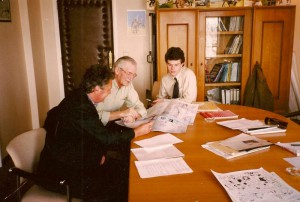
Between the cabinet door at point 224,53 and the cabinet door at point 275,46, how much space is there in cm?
12

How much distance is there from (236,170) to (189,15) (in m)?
2.60

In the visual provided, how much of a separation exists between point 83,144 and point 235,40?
273 centimetres

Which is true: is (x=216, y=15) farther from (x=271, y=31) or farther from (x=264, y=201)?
(x=264, y=201)

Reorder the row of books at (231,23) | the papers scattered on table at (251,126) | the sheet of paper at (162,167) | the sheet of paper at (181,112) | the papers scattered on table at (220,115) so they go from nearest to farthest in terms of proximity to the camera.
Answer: the sheet of paper at (162,167)
the papers scattered on table at (251,126)
the sheet of paper at (181,112)
the papers scattered on table at (220,115)
the row of books at (231,23)

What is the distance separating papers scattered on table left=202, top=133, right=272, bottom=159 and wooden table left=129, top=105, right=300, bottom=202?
3cm

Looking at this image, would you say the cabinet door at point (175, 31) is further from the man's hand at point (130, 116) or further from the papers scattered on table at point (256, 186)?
the papers scattered on table at point (256, 186)

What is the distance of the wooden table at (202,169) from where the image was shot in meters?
1.14

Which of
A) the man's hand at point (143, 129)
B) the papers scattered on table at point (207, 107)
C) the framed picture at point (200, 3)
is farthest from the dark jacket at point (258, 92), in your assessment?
the man's hand at point (143, 129)

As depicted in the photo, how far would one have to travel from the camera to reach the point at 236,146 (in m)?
1.58

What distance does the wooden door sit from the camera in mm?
4094

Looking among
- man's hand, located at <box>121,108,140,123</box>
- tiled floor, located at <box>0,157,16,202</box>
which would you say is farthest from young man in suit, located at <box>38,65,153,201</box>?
tiled floor, located at <box>0,157,16,202</box>

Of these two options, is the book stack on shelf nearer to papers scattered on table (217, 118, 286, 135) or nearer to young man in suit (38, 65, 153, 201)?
papers scattered on table (217, 118, 286, 135)

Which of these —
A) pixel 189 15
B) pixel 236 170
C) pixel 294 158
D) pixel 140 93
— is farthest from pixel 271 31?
pixel 236 170

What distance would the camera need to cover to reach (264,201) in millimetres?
1054
